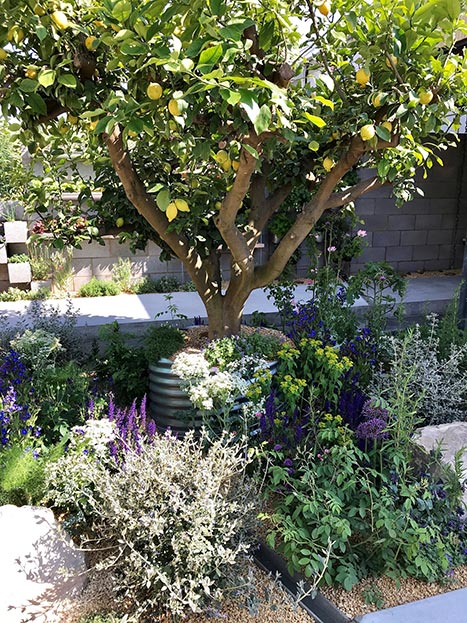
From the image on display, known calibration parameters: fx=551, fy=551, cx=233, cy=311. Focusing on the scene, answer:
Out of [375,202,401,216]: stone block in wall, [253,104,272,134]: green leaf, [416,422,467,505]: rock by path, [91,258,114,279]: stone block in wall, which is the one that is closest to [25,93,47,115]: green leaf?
[253,104,272,134]: green leaf

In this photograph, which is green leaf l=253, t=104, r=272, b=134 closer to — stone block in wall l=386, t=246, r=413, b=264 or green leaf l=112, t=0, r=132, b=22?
green leaf l=112, t=0, r=132, b=22

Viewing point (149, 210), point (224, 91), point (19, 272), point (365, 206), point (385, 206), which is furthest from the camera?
point (385, 206)

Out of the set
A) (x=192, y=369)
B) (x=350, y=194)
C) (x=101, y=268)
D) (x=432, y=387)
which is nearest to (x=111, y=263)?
(x=101, y=268)

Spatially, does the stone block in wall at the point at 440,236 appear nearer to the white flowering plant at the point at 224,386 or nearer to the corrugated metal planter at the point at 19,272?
the corrugated metal planter at the point at 19,272

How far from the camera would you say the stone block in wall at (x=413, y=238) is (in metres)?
7.90

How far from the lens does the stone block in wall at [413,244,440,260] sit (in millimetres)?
8039

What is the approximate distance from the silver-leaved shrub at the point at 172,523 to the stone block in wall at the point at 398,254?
20.9 feet

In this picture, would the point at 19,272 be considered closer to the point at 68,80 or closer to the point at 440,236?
the point at 68,80

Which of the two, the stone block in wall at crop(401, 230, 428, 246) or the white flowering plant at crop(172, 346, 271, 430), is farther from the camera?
the stone block in wall at crop(401, 230, 428, 246)

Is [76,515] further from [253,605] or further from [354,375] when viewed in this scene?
[354,375]

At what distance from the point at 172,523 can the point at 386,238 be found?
21.7 feet

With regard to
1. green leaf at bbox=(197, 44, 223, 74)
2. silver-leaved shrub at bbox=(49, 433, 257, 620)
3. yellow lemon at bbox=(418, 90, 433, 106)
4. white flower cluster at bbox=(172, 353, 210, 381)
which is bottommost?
silver-leaved shrub at bbox=(49, 433, 257, 620)

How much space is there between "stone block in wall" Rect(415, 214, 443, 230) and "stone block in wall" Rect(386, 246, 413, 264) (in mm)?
364

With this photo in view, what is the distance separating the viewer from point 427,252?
319 inches
